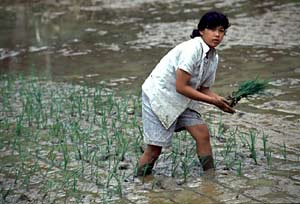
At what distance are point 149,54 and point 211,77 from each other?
18.9 ft

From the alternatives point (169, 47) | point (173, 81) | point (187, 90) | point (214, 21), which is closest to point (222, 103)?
point (187, 90)

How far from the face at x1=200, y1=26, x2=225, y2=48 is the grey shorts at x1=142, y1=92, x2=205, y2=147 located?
0.51 m

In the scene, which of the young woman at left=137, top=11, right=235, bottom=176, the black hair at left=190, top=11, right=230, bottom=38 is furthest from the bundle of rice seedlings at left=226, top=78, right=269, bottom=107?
the black hair at left=190, top=11, right=230, bottom=38

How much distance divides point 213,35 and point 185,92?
0.43m

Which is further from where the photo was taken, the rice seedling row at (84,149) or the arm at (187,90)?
the rice seedling row at (84,149)

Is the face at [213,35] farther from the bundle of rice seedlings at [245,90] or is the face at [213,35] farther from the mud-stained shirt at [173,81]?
the bundle of rice seedlings at [245,90]

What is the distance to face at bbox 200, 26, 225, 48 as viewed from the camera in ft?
14.8

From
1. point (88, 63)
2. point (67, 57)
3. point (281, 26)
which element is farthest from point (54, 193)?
point (281, 26)

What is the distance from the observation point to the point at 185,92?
4449mm

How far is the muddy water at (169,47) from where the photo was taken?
14.8 ft

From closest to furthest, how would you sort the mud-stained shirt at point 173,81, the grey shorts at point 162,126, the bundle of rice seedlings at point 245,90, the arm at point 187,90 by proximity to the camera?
the arm at point 187,90 < the mud-stained shirt at point 173,81 < the grey shorts at point 162,126 < the bundle of rice seedlings at point 245,90

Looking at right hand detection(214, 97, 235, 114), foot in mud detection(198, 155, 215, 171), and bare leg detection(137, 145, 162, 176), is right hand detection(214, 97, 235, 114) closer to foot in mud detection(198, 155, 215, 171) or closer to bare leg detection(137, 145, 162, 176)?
foot in mud detection(198, 155, 215, 171)

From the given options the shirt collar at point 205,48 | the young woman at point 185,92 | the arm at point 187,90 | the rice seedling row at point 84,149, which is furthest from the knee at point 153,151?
the shirt collar at point 205,48

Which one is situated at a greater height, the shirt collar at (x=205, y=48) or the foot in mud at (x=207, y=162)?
the shirt collar at (x=205, y=48)
